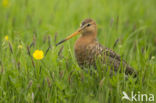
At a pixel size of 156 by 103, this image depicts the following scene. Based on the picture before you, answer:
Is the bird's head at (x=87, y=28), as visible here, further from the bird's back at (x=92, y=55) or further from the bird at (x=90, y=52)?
the bird's back at (x=92, y=55)

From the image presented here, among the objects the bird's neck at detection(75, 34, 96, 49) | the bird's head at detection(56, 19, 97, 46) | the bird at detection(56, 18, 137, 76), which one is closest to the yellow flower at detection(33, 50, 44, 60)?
the bird at detection(56, 18, 137, 76)

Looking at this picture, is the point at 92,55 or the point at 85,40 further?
the point at 85,40

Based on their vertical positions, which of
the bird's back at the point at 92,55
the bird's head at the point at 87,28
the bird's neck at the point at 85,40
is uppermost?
the bird's head at the point at 87,28

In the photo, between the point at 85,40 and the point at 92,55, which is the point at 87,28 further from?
the point at 92,55

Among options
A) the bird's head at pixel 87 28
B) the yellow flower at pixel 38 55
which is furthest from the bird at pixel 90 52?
the yellow flower at pixel 38 55

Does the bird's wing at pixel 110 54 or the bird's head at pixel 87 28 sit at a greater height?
the bird's head at pixel 87 28

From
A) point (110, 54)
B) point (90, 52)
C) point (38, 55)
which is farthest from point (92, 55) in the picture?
point (38, 55)

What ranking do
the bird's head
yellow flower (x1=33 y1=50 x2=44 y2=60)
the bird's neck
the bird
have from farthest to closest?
the bird's head → the bird's neck → the bird → yellow flower (x1=33 y1=50 x2=44 y2=60)

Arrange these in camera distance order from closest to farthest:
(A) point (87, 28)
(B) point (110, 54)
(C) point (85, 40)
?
(B) point (110, 54) → (C) point (85, 40) → (A) point (87, 28)

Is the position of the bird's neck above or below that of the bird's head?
below

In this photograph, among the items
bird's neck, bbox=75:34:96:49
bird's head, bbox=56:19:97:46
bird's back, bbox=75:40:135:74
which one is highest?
bird's head, bbox=56:19:97:46

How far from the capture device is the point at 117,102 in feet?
11.5

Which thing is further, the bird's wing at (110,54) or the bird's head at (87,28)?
the bird's head at (87,28)

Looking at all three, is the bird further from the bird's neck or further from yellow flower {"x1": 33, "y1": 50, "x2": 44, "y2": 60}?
yellow flower {"x1": 33, "y1": 50, "x2": 44, "y2": 60}
